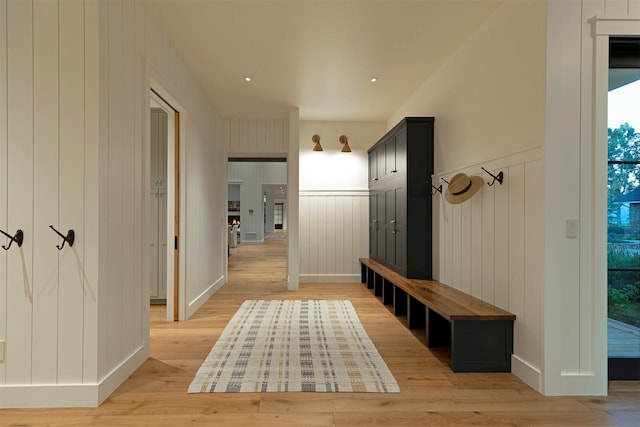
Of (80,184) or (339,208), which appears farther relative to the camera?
(339,208)

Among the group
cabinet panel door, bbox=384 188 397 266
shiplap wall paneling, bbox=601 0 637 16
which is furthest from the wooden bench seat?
shiplap wall paneling, bbox=601 0 637 16

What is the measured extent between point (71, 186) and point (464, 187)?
2844 millimetres

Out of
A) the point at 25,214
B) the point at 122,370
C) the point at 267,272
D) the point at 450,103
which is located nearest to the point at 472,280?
the point at 450,103

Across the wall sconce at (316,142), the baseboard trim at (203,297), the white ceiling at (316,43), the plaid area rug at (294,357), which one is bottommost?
the plaid area rug at (294,357)

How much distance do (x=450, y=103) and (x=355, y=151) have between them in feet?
9.10

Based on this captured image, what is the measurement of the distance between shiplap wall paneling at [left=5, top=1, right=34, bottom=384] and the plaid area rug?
101cm

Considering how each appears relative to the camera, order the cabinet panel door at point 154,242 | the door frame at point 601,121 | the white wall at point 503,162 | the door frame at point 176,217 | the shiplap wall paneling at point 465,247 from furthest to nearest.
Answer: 1. the cabinet panel door at point 154,242
2. the door frame at point 176,217
3. the shiplap wall paneling at point 465,247
4. the white wall at point 503,162
5. the door frame at point 601,121

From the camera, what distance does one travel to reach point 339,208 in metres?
6.54

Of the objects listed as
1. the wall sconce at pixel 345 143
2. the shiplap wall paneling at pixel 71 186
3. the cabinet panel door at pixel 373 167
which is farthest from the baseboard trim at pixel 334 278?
the shiplap wall paneling at pixel 71 186

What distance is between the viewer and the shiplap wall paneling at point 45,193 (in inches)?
87.3

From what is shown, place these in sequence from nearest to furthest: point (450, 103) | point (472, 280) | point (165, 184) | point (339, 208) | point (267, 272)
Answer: point (472, 280)
point (450, 103)
point (165, 184)
point (339, 208)
point (267, 272)

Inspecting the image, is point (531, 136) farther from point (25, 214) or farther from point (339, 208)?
point (339, 208)

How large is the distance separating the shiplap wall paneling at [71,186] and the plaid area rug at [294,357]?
0.76 m

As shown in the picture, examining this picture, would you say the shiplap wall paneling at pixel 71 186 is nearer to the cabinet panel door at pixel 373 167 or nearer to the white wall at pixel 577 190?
the white wall at pixel 577 190
